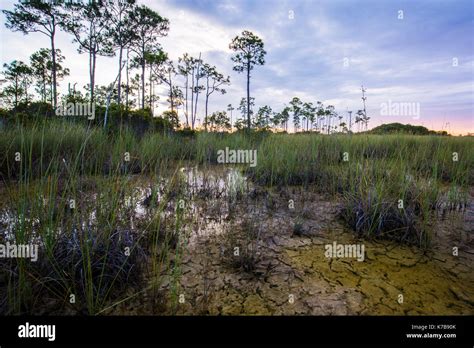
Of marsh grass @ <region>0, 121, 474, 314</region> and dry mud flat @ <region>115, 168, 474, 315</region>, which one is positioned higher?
marsh grass @ <region>0, 121, 474, 314</region>

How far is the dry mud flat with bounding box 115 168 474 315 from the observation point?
117cm

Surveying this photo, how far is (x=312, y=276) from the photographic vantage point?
1411 millimetres

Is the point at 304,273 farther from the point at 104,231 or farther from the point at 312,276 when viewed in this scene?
the point at 104,231

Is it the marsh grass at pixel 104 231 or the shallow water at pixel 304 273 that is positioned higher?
the marsh grass at pixel 104 231

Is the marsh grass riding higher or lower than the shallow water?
higher

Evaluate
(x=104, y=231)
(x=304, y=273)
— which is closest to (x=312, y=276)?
(x=304, y=273)

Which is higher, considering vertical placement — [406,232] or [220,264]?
[406,232]

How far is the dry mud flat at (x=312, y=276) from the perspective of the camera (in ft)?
3.83

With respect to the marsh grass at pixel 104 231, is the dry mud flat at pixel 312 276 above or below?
below

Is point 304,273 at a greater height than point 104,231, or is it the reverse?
point 104,231
